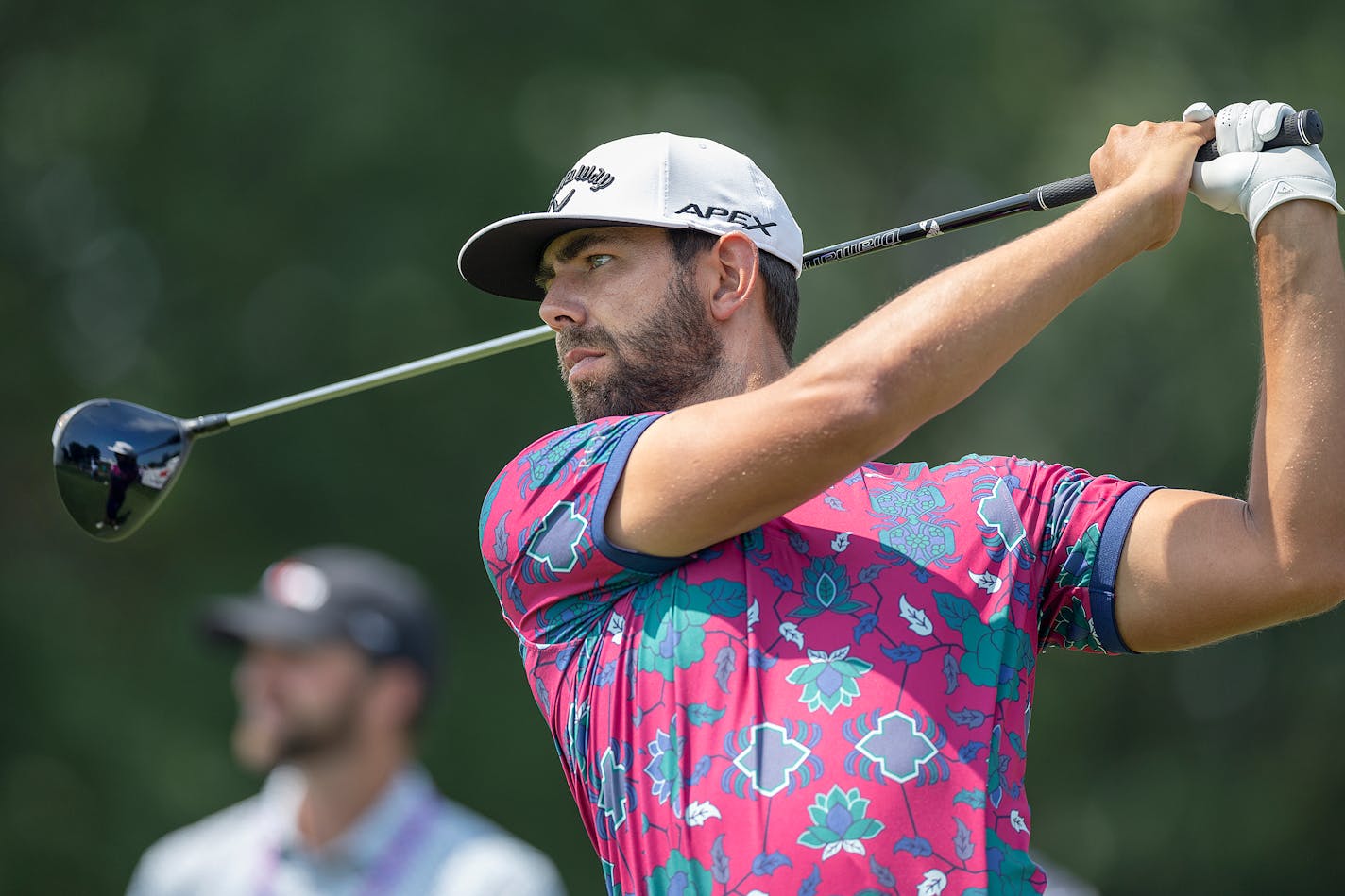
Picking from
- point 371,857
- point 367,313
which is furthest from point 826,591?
point 367,313

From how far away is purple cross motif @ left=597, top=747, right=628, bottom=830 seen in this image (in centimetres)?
280

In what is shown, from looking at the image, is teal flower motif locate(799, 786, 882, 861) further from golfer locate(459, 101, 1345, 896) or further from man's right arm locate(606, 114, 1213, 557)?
man's right arm locate(606, 114, 1213, 557)

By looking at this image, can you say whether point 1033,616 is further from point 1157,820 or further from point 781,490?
point 1157,820

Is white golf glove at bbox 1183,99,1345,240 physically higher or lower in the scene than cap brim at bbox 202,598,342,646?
higher

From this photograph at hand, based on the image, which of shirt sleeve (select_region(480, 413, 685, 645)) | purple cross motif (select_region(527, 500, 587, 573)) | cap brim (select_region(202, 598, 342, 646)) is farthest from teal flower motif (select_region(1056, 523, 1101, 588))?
cap brim (select_region(202, 598, 342, 646))

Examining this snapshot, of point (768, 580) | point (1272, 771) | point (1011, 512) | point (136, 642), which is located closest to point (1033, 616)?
point (1011, 512)

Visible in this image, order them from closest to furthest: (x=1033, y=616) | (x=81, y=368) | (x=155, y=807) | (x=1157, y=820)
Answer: (x=1033, y=616) < (x=155, y=807) < (x=81, y=368) < (x=1157, y=820)

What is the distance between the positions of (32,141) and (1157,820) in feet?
29.4

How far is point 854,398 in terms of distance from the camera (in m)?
2.66

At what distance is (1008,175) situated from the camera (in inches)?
518

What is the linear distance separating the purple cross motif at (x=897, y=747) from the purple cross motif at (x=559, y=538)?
528 mm

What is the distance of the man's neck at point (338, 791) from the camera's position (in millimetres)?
3773

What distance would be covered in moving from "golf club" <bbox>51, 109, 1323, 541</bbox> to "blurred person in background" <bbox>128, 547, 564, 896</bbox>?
0.34m

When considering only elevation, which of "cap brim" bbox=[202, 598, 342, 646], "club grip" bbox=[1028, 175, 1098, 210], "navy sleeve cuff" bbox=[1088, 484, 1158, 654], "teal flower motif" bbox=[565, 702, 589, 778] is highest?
"club grip" bbox=[1028, 175, 1098, 210]
